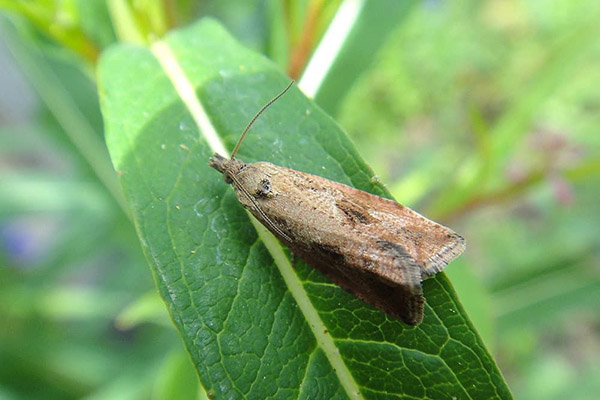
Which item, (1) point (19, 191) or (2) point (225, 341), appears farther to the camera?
(1) point (19, 191)

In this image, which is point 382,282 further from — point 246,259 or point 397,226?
point 246,259

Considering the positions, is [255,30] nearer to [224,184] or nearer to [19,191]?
[19,191]

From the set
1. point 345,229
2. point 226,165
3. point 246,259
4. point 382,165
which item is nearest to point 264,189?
point 226,165

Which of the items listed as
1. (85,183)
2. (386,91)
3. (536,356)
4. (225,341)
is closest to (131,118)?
(225,341)

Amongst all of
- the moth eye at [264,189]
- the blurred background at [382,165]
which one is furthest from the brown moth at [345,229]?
the blurred background at [382,165]

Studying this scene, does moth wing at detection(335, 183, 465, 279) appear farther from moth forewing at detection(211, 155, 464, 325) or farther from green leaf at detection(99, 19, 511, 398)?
green leaf at detection(99, 19, 511, 398)

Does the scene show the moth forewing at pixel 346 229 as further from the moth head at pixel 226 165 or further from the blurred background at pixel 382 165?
the blurred background at pixel 382 165
